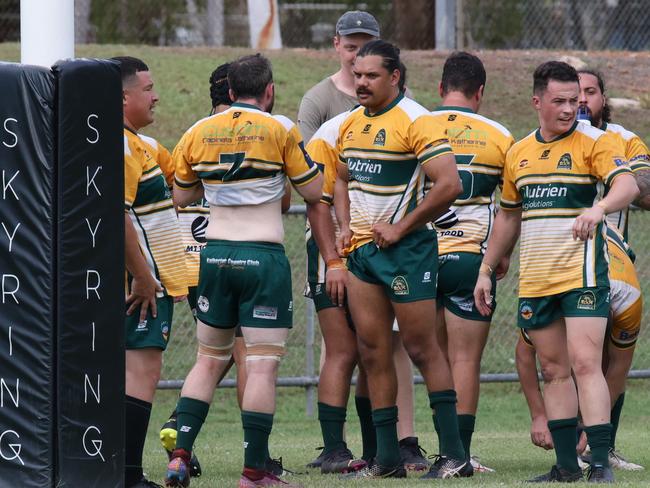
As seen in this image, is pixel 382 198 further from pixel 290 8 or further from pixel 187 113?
pixel 290 8

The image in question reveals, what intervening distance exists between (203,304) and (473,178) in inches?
70.2

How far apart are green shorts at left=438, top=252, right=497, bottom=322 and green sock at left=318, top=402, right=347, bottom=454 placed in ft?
3.02

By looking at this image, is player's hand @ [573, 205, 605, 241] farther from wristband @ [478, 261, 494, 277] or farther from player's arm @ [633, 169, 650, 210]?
player's arm @ [633, 169, 650, 210]

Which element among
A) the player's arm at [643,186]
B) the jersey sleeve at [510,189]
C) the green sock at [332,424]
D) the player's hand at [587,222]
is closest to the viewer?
the player's hand at [587,222]

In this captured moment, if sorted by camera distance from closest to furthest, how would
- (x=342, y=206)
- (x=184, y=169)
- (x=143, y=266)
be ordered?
(x=143, y=266) → (x=184, y=169) → (x=342, y=206)

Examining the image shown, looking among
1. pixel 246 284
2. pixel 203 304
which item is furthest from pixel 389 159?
pixel 203 304

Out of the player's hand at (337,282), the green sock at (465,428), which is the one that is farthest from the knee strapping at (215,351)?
the green sock at (465,428)

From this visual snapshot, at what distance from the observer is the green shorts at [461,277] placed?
773 centimetres

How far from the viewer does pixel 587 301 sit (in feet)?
22.3

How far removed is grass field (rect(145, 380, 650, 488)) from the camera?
738 cm

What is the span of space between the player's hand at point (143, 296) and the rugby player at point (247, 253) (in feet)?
1.04

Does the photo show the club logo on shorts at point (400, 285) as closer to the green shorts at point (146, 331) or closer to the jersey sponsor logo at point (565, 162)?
the jersey sponsor logo at point (565, 162)

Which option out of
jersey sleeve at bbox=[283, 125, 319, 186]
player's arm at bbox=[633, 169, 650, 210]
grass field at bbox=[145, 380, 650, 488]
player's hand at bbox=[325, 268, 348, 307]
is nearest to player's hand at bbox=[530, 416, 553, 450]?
grass field at bbox=[145, 380, 650, 488]

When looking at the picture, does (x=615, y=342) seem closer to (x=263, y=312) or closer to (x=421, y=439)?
(x=263, y=312)
